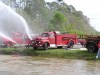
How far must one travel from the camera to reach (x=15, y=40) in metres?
34.3

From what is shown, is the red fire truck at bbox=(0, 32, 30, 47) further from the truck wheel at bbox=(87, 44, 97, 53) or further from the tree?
the tree

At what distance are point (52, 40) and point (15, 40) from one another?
6.76 m

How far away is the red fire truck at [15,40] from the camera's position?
31500mm

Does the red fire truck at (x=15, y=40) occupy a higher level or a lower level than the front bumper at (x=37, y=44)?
higher

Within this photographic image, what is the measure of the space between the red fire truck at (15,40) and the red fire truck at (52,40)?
94.8 inches

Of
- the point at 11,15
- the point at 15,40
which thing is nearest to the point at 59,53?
the point at 11,15

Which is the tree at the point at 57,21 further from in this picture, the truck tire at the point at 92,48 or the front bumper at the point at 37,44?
the truck tire at the point at 92,48

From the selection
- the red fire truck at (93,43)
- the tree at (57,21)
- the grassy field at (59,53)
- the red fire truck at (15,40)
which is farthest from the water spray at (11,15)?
the tree at (57,21)

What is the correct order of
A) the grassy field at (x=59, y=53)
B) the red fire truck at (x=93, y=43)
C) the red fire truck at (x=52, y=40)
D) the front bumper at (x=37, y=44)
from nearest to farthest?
the grassy field at (x=59, y=53) < the red fire truck at (x=93, y=43) < the front bumper at (x=37, y=44) < the red fire truck at (x=52, y=40)

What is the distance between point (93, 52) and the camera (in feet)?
81.0

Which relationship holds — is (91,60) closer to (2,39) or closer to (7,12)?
(7,12)

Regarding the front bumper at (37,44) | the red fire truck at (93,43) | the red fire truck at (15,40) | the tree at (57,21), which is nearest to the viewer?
the red fire truck at (93,43)

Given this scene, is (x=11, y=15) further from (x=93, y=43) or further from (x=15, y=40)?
(x=93, y=43)

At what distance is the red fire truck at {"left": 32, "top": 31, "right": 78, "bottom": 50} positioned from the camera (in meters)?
27.9
